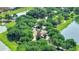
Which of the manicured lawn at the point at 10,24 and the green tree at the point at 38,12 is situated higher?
the green tree at the point at 38,12

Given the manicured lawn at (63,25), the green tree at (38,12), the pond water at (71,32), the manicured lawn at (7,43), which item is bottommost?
the manicured lawn at (7,43)

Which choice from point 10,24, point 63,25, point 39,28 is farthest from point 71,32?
point 10,24

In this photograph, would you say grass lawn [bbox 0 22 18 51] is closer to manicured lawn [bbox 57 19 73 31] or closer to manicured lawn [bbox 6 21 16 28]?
manicured lawn [bbox 6 21 16 28]

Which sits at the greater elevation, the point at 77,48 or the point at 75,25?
the point at 75,25

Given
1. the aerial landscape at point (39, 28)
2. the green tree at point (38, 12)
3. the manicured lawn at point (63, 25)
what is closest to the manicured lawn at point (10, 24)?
the aerial landscape at point (39, 28)

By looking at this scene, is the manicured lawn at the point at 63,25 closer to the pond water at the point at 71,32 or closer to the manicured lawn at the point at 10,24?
the pond water at the point at 71,32
